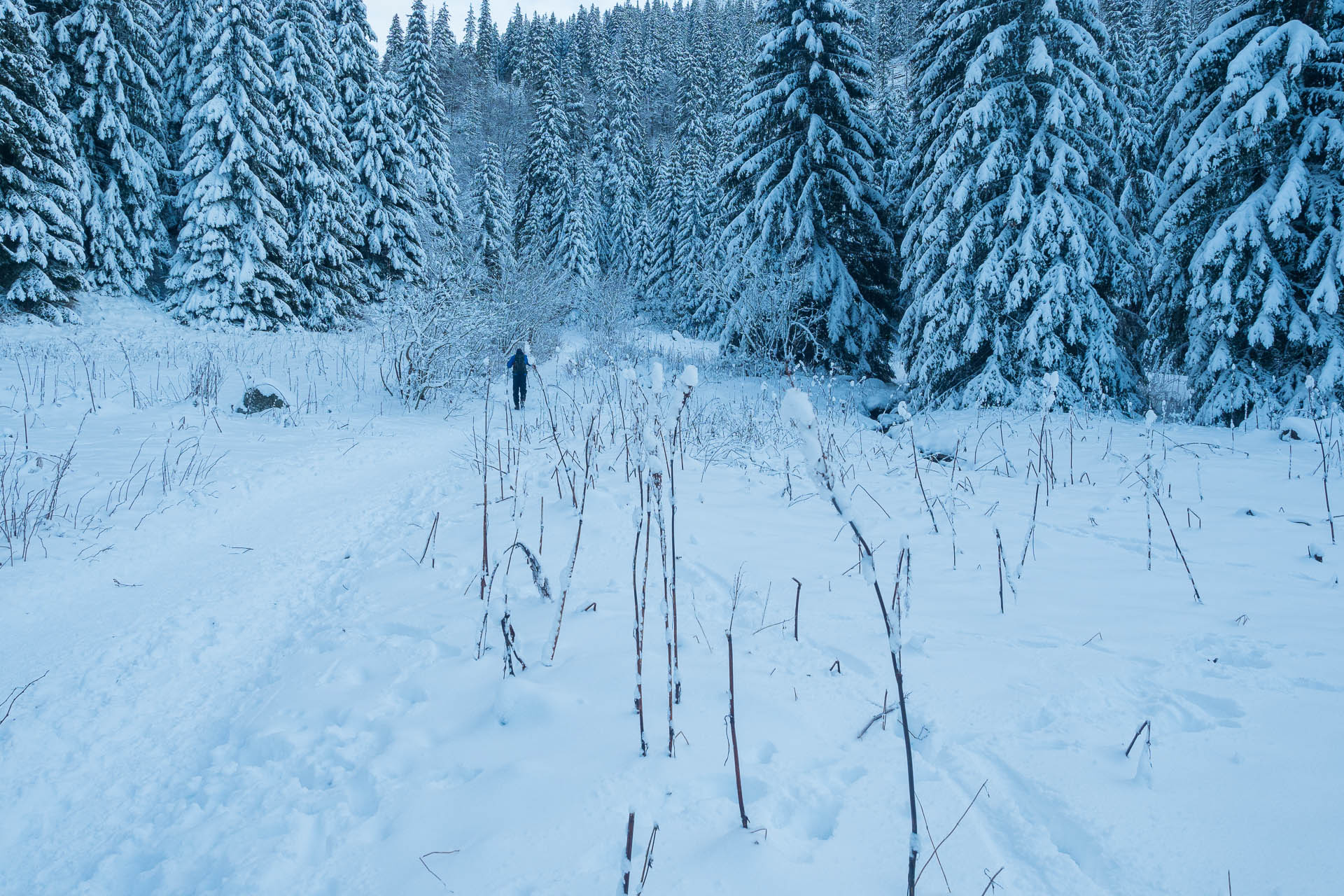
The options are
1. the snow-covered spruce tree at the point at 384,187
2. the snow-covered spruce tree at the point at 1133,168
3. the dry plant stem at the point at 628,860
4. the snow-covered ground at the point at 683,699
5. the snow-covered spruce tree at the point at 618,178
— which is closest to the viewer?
the dry plant stem at the point at 628,860

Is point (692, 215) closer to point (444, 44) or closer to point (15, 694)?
point (15, 694)

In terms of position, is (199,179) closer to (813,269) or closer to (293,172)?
(293,172)

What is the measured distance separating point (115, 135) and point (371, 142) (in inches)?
304

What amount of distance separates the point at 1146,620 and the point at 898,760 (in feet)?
5.02

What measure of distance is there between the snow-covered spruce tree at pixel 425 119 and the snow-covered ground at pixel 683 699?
82.9ft

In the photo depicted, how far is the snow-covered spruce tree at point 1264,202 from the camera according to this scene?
894cm

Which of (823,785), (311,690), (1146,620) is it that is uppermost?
(1146,620)

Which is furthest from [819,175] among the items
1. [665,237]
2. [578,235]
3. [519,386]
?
[578,235]

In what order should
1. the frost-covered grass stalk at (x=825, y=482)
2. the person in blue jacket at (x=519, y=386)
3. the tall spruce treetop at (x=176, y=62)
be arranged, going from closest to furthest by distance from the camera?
the frost-covered grass stalk at (x=825, y=482) < the person in blue jacket at (x=519, y=386) < the tall spruce treetop at (x=176, y=62)

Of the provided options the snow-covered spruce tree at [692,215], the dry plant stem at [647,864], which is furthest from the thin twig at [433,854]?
the snow-covered spruce tree at [692,215]

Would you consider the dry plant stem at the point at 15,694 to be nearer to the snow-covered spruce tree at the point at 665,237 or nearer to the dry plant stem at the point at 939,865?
the dry plant stem at the point at 939,865

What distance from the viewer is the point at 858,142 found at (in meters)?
16.0

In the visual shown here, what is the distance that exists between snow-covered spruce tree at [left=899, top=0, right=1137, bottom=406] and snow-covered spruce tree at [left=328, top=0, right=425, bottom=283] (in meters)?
18.5

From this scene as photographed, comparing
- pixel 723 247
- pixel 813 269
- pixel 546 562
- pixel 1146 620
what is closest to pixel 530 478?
pixel 546 562
